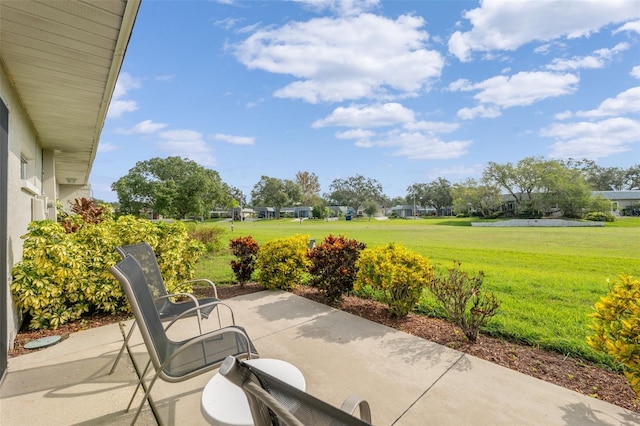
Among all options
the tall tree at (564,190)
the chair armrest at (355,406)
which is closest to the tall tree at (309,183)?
the tall tree at (564,190)

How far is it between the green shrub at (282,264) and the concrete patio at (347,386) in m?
1.91

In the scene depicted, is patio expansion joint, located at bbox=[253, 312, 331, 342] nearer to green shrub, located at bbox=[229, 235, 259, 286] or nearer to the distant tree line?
green shrub, located at bbox=[229, 235, 259, 286]

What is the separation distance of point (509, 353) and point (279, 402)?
3.23 m

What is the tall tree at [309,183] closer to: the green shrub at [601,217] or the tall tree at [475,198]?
the tall tree at [475,198]

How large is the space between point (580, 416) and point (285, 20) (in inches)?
351

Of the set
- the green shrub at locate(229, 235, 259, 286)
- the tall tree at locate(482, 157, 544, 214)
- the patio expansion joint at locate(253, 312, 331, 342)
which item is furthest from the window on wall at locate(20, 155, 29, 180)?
the tall tree at locate(482, 157, 544, 214)

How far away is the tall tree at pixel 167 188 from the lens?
29484mm

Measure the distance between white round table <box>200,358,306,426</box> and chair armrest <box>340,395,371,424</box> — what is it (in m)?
0.51

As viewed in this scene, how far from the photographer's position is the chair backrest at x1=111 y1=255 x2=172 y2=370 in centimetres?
180

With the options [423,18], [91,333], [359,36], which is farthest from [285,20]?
[91,333]

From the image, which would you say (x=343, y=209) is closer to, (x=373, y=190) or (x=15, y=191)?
(x=373, y=190)

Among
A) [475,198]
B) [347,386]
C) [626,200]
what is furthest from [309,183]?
[347,386]

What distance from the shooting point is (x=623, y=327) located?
2.13 meters

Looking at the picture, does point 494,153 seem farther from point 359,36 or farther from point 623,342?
point 623,342
